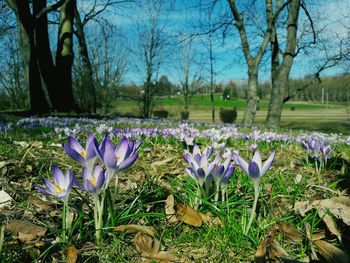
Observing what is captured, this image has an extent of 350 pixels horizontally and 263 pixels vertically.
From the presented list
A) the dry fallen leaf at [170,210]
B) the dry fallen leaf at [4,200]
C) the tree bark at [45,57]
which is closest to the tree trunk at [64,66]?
the tree bark at [45,57]

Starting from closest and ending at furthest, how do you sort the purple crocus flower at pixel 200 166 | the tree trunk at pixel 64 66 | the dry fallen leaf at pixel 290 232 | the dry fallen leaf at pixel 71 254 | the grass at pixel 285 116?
1. the dry fallen leaf at pixel 71 254
2. the dry fallen leaf at pixel 290 232
3. the purple crocus flower at pixel 200 166
4. the tree trunk at pixel 64 66
5. the grass at pixel 285 116

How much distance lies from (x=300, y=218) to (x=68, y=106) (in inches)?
535

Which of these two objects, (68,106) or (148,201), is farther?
(68,106)

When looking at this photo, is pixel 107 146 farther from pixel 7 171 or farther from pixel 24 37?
pixel 24 37

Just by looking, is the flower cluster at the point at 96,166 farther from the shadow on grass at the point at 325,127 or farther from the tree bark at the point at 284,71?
the shadow on grass at the point at 325,127

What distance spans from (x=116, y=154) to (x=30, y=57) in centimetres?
1263

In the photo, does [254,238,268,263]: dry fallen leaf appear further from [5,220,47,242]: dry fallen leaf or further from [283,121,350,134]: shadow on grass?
[283,121,350,134]: shadow on grass

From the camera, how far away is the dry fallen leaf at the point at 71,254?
3.58 feet

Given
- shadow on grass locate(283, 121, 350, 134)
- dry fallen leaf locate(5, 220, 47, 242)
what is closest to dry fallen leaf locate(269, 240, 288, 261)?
dry fallen leaf locate(5, 220, 47, 242)

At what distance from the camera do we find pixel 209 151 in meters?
1.60

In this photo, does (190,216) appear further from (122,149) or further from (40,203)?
(40,203)

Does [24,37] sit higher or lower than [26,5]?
lower

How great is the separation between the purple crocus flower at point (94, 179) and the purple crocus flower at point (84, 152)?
0.13 feet

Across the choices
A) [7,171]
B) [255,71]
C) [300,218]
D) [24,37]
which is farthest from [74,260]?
[255,71]
